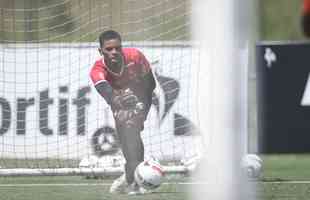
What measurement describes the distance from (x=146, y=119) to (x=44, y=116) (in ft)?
4.60

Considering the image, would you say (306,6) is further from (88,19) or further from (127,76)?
(88,19)

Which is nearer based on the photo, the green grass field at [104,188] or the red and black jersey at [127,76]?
the green grass field at [104,188]

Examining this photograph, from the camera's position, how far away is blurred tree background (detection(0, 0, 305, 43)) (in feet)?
27.4

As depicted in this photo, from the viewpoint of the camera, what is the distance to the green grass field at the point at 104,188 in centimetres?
723

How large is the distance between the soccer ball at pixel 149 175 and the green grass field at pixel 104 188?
0.08 metres

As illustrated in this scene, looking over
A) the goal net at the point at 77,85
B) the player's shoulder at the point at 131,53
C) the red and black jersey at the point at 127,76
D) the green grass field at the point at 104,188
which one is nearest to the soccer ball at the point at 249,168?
the green grass field at the point at 104,188

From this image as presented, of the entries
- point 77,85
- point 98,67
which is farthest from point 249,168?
point 77,85

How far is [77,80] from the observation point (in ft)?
31.6

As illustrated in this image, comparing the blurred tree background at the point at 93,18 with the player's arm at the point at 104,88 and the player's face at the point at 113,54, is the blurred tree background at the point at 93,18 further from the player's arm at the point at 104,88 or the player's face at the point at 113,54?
the player's arm at the point at 104,88

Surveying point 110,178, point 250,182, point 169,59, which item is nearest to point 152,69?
point 169,59

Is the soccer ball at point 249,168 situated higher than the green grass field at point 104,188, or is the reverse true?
the soccer ball at point 249,168

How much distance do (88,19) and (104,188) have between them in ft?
4.77

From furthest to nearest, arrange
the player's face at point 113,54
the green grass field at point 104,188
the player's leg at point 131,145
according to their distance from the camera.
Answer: the player's face at point 113,54
the player's leg at point 131,145
the green grass field at point 104,188

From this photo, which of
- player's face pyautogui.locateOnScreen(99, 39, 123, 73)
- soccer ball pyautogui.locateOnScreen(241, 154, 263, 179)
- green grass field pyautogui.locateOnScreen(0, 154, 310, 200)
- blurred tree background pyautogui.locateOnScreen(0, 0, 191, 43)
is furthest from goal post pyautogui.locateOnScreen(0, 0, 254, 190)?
soccer ball pyautogui.locateOnScreen(241, 154, 263, 179)
